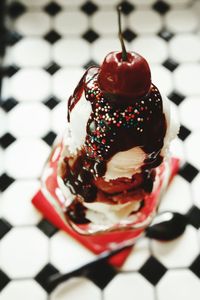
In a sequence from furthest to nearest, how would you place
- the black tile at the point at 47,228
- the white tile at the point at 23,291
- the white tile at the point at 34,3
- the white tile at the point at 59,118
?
1. the white tile at the point at 34,3
2. the white tile at the point at 59,118
3. the black tile at the point at 47,228
4. the white tile at the point at 23,291

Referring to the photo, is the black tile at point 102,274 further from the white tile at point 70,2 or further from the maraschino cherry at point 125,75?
the white tile at point 70,2

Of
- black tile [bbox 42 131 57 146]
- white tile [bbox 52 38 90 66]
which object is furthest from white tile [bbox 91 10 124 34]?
black tile [bbox 42 131 57 146]

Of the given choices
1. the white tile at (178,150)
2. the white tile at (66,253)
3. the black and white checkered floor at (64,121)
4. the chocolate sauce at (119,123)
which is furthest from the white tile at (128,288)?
the chocolate sauce at (119,123)

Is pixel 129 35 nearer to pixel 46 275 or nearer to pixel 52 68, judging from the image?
pixel 52 68

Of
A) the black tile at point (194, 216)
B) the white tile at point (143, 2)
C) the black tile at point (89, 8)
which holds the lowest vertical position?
the black tile at point (194, 216)

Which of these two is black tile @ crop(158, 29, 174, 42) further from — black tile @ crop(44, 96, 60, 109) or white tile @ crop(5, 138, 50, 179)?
white tile @ crop(5, 138, 50, 179)

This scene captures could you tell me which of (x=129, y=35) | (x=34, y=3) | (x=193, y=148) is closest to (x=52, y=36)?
(x=34, y=3)

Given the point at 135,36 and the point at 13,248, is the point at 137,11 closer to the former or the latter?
the point at 135,36
